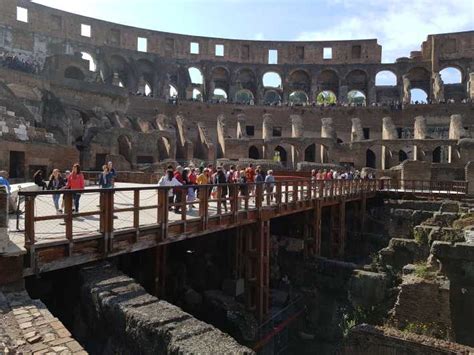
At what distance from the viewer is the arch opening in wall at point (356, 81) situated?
157 ft

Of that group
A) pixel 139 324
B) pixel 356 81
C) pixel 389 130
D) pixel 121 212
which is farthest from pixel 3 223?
pixel 356 81

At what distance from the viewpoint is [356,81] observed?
48.2 metres

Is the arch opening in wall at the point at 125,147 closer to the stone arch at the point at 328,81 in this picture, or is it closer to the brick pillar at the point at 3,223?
the brick pillar at the point at 3,223

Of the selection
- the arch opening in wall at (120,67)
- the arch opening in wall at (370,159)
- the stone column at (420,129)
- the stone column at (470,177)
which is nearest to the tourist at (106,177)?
the stone column at (470,177)

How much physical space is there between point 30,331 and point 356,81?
48723 mm

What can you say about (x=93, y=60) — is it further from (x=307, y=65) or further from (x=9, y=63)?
(x=307, y=65)

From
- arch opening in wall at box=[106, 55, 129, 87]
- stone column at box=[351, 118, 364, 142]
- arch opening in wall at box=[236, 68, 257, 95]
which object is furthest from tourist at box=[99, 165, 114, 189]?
arch opening in wall at box=[236, 68, 257, 95]

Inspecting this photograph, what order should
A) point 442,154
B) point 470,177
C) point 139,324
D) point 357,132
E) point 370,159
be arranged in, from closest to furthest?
1. point 139,324
2. point 470,177
3. point 442,154
4. point 357,132
5. point 370,159

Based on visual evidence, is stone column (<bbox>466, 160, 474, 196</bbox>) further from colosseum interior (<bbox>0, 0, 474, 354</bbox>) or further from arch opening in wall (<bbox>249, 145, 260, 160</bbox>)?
arch opening in wall (<bbox>249, 145, 260, 160</bbox>)

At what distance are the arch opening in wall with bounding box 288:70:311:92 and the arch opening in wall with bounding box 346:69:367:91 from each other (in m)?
4.73

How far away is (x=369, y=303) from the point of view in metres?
11.1

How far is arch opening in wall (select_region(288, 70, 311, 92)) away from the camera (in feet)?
161

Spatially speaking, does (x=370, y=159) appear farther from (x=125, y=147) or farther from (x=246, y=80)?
(x=125, y=147)

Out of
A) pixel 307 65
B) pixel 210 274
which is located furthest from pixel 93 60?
pixel 210 274
